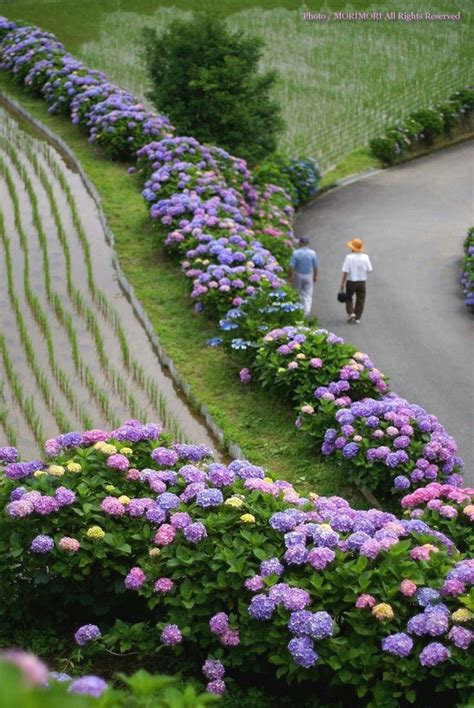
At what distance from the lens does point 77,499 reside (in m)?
6.17

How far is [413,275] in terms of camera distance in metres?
16.0

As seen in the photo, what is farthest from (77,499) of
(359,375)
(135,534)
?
(359,375)

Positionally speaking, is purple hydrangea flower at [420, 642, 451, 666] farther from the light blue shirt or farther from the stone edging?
the light blue shirt

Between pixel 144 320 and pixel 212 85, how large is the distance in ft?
21.1

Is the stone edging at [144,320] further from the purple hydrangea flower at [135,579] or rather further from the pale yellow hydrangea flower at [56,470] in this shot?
the purple hydrangea flower at [135,579]

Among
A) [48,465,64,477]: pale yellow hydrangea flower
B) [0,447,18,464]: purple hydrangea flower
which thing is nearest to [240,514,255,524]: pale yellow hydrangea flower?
[48,465,64,477]: pale yellow hydrangea flower

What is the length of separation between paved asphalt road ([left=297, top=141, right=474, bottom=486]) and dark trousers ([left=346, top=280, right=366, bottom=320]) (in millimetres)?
188

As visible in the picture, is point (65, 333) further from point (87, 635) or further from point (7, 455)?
point (87, 635)

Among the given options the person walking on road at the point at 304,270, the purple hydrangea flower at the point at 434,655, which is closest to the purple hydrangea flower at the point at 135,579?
the purple hydrangea flower at the point at 434,655

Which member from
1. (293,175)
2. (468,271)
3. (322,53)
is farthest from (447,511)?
(322,53)

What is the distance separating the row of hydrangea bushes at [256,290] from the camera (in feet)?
27.8

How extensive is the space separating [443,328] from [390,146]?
32.6 feet

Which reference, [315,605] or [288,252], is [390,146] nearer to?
[288,252]

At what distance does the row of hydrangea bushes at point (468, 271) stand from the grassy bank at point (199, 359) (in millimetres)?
4056
